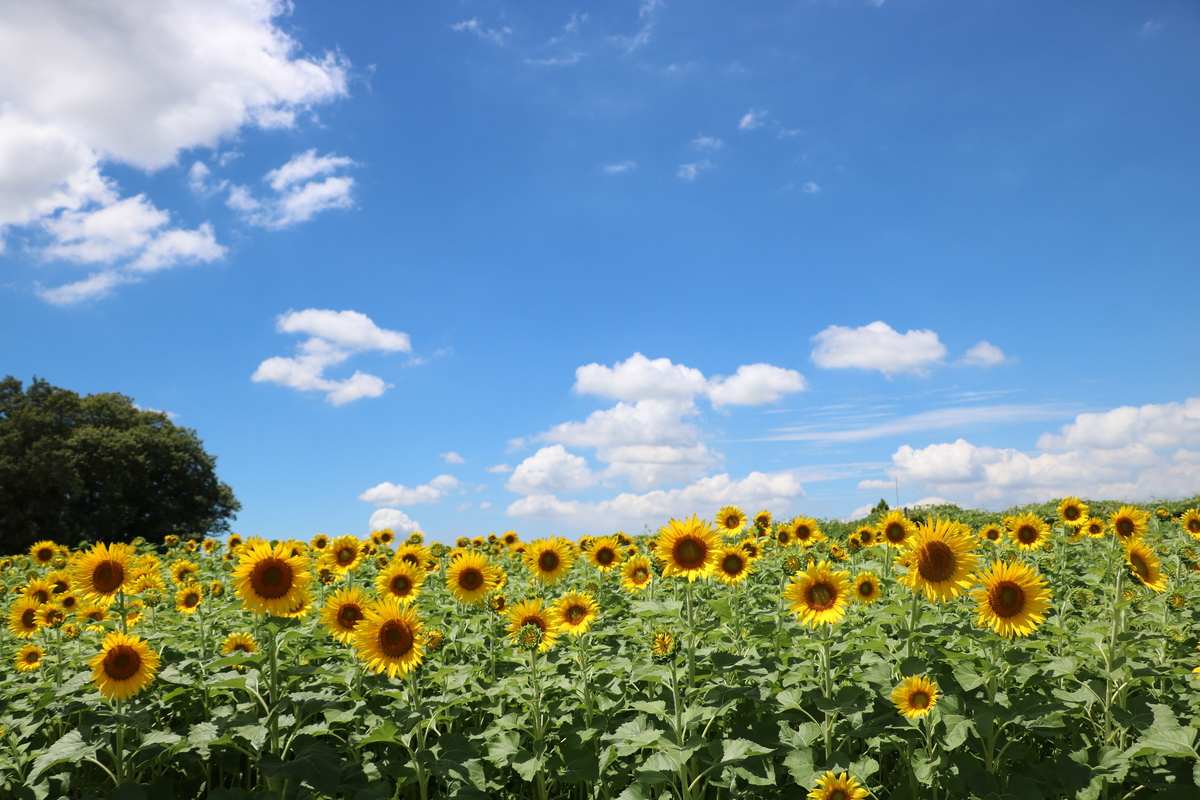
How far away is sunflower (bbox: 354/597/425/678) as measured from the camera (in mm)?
6223

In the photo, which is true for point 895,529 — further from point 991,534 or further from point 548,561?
point 991,534

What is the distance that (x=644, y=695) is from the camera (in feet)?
26.2

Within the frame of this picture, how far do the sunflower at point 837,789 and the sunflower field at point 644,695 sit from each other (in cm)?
2

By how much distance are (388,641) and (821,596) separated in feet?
11.3

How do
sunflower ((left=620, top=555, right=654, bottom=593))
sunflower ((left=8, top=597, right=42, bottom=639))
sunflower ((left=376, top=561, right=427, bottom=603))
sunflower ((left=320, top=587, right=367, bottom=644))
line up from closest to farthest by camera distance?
sunflower ((left=320, top=587, right=367, bottom=644)) < sunflower ((left=376, top=561, right=427, bottom=603)) < sunflower ((left=8, top=597, right=42, bottom=639)) < sunflower ((left=620, top=555, right=654, bottom=593))

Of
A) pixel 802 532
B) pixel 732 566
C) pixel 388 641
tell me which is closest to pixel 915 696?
pixel 732 566

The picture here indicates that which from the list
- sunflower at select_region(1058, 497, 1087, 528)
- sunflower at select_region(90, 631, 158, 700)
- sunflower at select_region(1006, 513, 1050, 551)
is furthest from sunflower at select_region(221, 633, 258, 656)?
sunflower at select_region(1058, 497, 1087, 528)

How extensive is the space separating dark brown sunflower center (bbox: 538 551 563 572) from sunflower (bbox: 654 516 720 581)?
2089 millimetres

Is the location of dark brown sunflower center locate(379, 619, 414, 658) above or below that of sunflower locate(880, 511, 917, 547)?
below

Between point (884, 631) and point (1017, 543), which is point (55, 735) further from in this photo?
point (1017, 543)

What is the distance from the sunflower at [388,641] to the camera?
6.22 meters

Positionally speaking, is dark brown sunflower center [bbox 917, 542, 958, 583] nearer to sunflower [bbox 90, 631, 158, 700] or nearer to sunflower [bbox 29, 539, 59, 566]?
sunflower [bbox 90, 631, 158, 700]

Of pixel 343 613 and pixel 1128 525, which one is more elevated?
pixel 1128 525

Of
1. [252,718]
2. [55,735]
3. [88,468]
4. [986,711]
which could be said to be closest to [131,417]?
[88,468]
